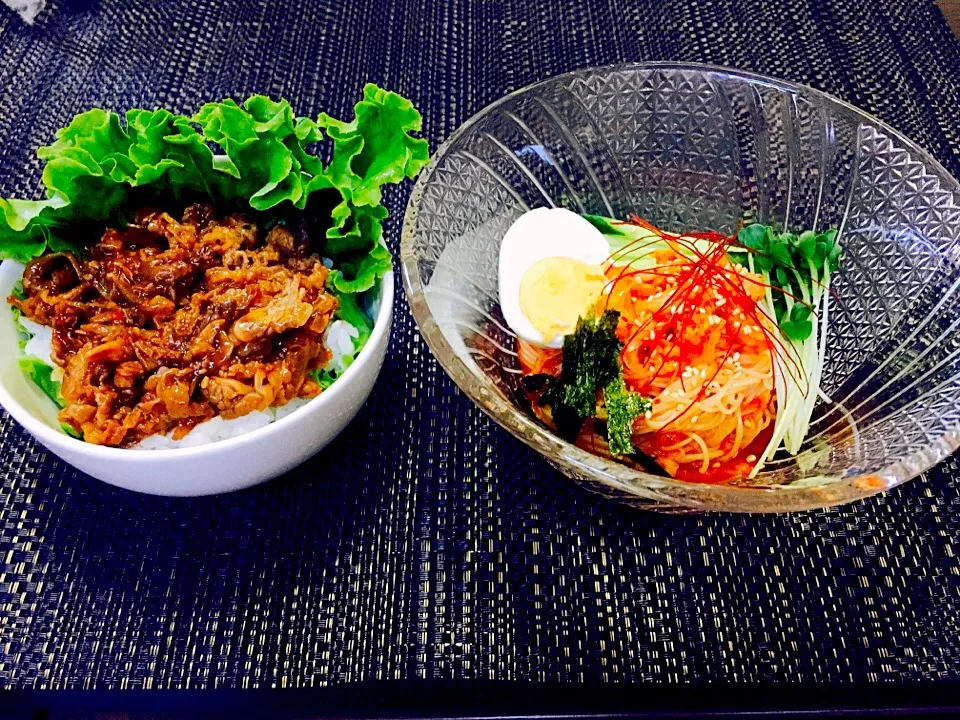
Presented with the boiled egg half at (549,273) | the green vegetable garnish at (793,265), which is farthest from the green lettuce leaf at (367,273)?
the green vegetable garnish at (793,265)

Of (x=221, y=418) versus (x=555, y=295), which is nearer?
(x=221, y=418)

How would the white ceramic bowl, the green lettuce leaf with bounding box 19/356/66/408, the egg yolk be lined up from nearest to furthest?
1. the white ceramic bowl
2. the green lettuce leaf with bounding box 19/356/66/408
3. the egg yolk

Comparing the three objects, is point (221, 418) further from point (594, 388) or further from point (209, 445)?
point (594, 388)

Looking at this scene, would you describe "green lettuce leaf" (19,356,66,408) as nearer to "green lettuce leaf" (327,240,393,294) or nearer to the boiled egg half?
"green lettuce leaf" (327,240,393,294)

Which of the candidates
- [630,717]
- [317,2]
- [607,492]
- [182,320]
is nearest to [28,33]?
[317,2]

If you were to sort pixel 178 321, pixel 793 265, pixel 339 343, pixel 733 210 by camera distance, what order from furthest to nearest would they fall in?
pixel 733 210 → pixel 793 265 → pixel 339 343 → pixel 178 321

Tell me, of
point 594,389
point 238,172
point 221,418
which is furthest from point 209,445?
point 594,389

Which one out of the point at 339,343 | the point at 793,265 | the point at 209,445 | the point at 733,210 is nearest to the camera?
the point at 209,445

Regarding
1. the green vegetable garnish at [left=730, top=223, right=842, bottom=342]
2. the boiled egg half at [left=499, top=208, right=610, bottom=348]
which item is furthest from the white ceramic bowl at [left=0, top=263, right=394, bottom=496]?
the green vegetable garnish at [left=730, top=223, right=842, bottom=342]
